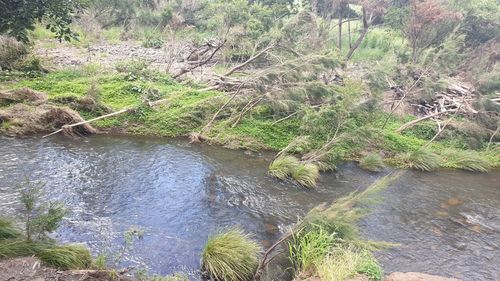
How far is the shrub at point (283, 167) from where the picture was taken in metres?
15.5

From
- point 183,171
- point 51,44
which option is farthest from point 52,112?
point 51,44

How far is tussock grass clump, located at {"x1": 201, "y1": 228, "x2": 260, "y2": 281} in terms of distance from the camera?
899 cm

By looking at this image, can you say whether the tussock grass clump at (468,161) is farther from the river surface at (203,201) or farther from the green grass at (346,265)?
the green grass at (346,265)

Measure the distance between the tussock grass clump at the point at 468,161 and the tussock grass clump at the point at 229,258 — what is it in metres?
14.4

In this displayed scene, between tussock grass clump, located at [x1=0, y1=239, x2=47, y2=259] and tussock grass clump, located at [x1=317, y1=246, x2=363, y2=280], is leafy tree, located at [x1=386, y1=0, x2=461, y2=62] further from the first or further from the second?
tussock grass clump, located at [x1=0, y1=239, x2=47, y2=259]

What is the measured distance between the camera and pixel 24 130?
53.4 ft

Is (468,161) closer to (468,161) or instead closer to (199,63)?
(468,161)

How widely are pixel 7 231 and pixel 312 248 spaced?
6262mm

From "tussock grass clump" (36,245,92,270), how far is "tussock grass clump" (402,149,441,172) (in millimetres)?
14985

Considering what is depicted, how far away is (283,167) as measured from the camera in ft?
51.4

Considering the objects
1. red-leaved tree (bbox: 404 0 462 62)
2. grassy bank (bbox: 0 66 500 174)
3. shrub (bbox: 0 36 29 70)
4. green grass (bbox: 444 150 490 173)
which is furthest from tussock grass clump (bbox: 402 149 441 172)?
shrub (bbox: 0 36 29 70)

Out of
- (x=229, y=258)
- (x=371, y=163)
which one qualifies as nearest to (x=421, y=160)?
(x=371, y=163)

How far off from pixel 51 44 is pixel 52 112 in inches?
599

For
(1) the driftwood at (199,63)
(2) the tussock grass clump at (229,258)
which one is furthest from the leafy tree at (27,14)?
(1) the driftwood at (199,63)
